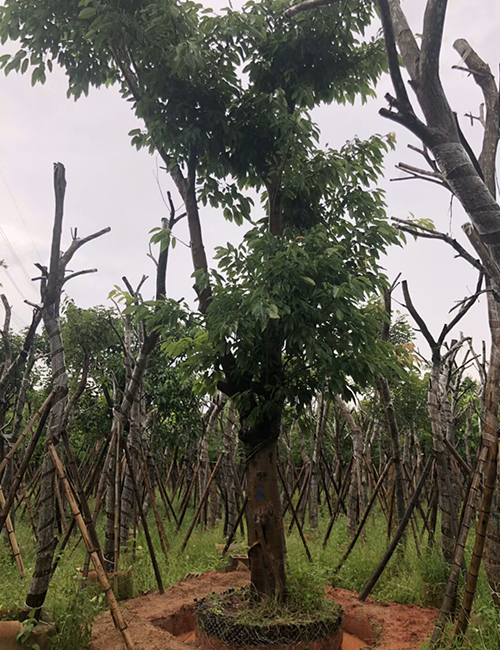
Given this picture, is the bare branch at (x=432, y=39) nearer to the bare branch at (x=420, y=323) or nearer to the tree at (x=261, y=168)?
the tree at (x=261, y=168)

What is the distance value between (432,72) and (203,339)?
3.20m

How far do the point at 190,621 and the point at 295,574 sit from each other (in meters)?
1.35

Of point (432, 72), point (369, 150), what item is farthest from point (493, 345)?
point (369, 150)

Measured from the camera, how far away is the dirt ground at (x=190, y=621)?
505 centimetres

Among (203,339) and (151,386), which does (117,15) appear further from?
(151,386)

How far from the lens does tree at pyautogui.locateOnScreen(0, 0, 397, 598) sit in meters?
4.83

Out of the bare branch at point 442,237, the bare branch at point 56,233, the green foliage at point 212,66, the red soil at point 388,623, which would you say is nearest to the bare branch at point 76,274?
the bare branch at point 56,233

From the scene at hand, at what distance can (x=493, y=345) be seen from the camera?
347 centimetres

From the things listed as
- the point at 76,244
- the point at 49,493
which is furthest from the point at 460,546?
the point at 76,244

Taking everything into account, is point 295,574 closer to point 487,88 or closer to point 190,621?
point 190,621

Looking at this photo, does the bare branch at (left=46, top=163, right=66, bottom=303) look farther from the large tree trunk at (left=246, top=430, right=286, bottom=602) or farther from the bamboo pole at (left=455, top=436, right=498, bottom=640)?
the bamboo pole at (left=455, top=436, right=498, bottom=640)

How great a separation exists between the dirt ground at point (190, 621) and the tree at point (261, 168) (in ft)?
3.89

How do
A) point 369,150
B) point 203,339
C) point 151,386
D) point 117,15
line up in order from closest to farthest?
point 117,15
point 203,339
point 369,150
point 151,386

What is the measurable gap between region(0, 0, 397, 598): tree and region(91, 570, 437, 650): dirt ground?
1.19 metres
